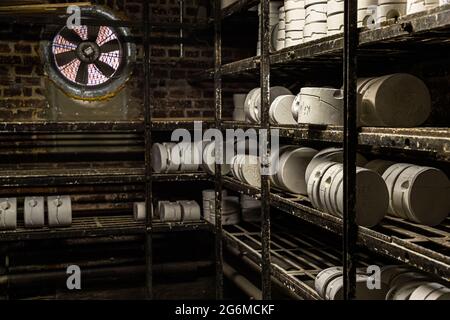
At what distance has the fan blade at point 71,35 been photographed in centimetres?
493

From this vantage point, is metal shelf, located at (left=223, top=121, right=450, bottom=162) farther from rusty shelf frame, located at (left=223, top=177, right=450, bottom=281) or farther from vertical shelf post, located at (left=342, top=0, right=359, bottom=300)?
rusty shelf frame, located at (left=223, top=177, right=450, bottom=281)

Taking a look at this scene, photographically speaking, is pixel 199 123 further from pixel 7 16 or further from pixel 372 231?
pixel 372 231

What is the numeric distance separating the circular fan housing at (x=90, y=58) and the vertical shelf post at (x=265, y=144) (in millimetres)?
1992

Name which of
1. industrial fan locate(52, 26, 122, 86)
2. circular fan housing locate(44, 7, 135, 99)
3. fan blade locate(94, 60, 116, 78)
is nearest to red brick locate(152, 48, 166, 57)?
circular fan housing locate(44, 7, 135, 99)

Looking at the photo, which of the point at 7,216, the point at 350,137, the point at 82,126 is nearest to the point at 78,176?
the point at 82,126

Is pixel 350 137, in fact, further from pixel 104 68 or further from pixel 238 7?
pixel 104 68

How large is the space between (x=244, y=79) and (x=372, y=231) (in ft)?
9.84

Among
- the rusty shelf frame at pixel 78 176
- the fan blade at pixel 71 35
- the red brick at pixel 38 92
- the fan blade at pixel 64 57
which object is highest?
the fan blade at pixel 71 35

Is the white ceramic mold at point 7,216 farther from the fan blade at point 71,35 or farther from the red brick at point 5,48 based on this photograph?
the fan blade at point 71,35

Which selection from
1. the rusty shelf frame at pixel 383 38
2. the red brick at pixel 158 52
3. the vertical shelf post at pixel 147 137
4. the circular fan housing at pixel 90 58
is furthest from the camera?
the red brick at pixel 158 52

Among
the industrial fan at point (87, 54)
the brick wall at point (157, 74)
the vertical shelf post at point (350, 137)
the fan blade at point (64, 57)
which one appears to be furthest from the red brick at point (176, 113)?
the vertical shelf post at point (350, 137)

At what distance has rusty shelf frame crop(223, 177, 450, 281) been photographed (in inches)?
78.0

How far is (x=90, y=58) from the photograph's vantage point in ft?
16.4
